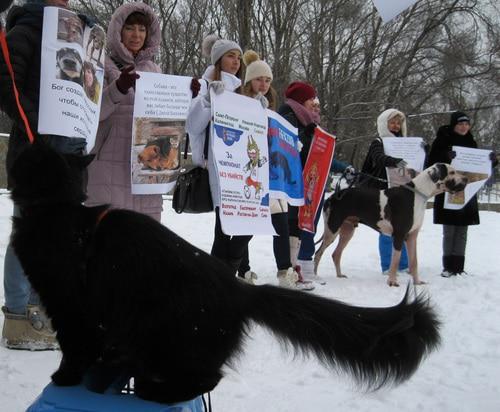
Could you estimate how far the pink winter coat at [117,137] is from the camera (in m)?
3.50

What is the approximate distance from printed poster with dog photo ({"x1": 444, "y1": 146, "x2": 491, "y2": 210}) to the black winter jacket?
9 centimetres

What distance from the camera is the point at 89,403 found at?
186 centimetres

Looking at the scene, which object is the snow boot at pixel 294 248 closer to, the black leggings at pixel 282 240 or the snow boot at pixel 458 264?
the black leggings at pixel 282 240

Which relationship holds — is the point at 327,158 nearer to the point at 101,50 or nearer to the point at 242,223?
the point at 242,223

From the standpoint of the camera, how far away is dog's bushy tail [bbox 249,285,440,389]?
1.97 meters

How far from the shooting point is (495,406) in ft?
9.27

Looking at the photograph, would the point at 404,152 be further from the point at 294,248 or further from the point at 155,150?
the point at 155,150

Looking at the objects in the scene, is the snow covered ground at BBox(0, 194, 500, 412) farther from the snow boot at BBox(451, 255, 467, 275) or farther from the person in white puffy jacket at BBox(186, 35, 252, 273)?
the snow boot at BBox(451, 255, 467, 275)

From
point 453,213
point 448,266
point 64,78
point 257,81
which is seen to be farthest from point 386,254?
point 64,78

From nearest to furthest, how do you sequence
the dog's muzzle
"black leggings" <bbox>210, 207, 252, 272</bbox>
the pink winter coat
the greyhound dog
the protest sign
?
the pink winter coat → "black leggings" <bbox>210, 207, 252, 272</bbox> → the protest sign → the greyhound dog → the dog's muzzle

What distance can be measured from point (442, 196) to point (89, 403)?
600cm

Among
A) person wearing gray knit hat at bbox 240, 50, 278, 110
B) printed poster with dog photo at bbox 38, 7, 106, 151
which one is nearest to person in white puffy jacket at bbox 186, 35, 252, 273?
person wearing gray knit hat at bbox 240, 50, 278, 110

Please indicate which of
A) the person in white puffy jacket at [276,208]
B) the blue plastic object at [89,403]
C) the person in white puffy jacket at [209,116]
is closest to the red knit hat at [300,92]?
the person in white puffy jacket at [276,208]

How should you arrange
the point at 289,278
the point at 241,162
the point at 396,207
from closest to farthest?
the point at 241,162
the point at 289,278
the point at 396,207
